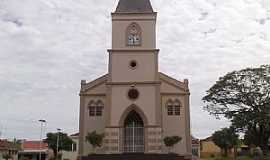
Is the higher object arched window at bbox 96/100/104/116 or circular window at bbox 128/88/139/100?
circular window at bbox 128/88/139/100

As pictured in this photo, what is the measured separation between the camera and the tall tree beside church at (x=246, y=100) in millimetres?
50812

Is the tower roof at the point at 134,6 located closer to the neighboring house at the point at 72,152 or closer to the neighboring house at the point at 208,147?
the neighboring house at the point at 72,152

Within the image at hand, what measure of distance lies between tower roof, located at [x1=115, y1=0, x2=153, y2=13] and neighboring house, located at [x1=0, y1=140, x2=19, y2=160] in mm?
40509

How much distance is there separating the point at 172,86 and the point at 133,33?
716 cm

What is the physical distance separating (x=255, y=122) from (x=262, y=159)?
4255mm

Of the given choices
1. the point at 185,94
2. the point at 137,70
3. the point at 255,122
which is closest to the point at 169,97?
the point at 185,94

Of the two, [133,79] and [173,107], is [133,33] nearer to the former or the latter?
[133,79]

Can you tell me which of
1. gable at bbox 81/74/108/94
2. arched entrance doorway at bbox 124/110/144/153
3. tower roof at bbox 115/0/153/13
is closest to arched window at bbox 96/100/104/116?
gable at bbox 81/74/108/94

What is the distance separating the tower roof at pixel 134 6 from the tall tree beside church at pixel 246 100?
42.6 feet

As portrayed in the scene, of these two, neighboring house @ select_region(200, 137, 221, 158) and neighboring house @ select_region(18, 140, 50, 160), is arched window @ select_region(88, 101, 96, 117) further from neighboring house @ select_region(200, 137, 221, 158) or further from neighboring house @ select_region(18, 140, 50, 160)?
neighboring house @ select_region(200, 137, 221, 158)

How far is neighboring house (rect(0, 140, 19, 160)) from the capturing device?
7919 cm

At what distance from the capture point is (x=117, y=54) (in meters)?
47.2

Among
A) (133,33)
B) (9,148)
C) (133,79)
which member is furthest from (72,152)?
(133,33)

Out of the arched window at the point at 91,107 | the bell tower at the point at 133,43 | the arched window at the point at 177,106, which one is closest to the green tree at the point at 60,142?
the arched window at the point at 91,107
